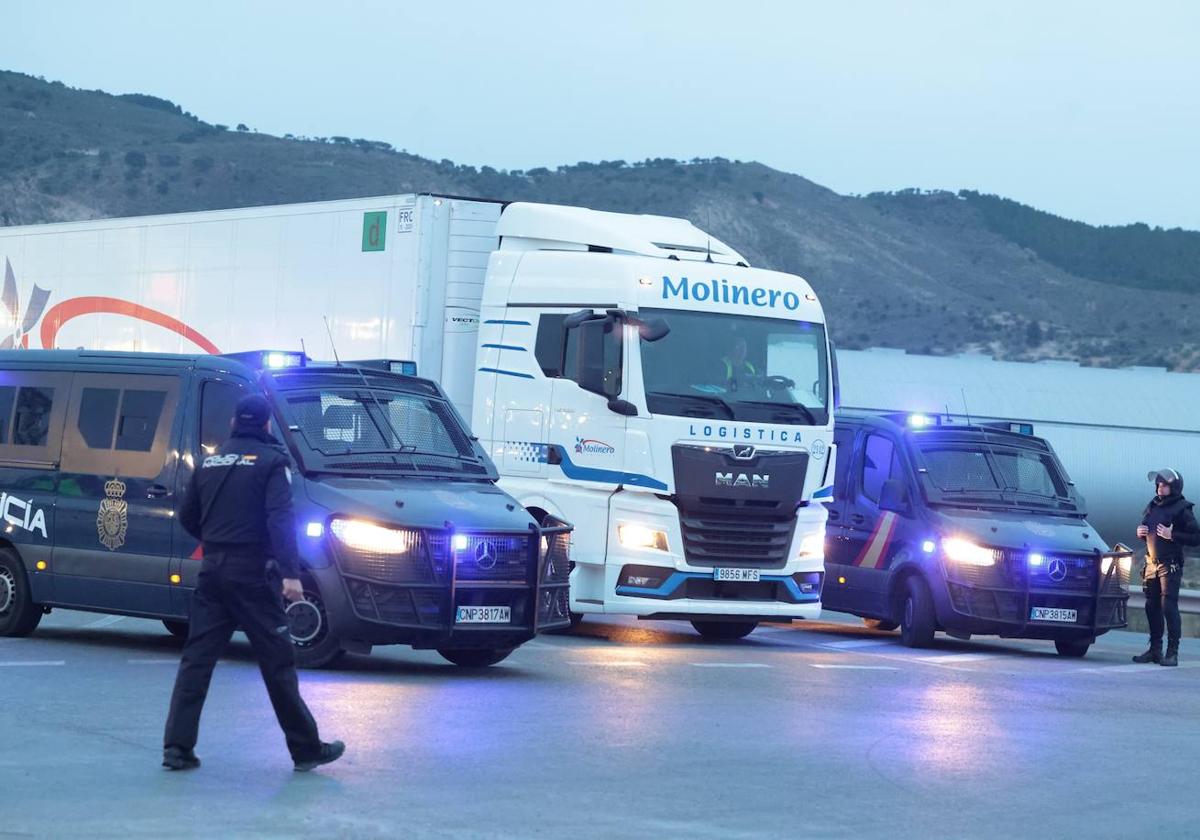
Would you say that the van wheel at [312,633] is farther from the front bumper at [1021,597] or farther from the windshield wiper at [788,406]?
the front bumper at [1021,597]

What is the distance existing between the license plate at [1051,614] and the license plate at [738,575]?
2.79 meters

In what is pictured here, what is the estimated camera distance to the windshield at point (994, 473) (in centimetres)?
1878

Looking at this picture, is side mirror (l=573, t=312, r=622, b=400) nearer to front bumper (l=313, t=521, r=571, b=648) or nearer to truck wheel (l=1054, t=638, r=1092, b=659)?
front bumper (l=313, t=521, r=571, b=648)

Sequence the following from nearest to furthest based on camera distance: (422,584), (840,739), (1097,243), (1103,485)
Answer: (840,739)
(422,584)
(1103,485)
(1097,243)

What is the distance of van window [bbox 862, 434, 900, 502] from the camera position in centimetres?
1917

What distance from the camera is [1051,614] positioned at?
18.0 m

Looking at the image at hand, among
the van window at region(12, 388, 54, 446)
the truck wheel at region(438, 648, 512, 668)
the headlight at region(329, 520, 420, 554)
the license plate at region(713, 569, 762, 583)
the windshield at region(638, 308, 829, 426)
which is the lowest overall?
the truck wheel at region(438, 648, 512, 668)

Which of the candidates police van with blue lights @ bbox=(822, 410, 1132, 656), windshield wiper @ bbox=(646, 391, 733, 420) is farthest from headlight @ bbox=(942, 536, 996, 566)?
windshield wiper @ bbox=(646, 391, 733, 420)

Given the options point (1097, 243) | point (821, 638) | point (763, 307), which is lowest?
point (821, 638)

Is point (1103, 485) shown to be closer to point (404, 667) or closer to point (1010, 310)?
point (404, 667)

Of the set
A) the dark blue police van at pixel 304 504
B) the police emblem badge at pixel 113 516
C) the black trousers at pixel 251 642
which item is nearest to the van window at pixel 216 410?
the dark blue police van at pixel 304 504

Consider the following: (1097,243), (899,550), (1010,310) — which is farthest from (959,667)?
(1097,243)

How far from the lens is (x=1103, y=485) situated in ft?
137

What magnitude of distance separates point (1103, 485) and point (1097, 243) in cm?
10545
